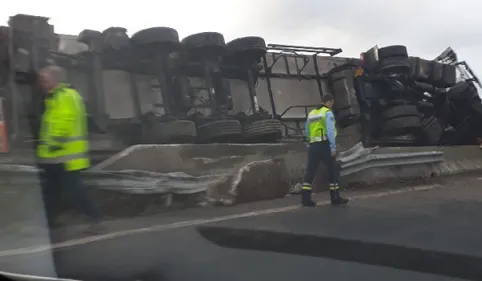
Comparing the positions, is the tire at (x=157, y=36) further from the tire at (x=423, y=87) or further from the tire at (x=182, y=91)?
the tire at (x=423, y=87)

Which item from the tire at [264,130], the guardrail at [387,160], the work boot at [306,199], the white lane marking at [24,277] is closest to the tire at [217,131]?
the tire at [264,130]

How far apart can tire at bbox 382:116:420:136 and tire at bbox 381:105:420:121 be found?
6 centimetres

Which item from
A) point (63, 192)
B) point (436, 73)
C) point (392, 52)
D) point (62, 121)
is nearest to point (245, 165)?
point (63, 192)

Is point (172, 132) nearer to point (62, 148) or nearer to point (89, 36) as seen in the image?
point (89, 36)

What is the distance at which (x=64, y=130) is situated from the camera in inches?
211

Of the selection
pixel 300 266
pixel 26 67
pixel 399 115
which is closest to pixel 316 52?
pixel 399 115

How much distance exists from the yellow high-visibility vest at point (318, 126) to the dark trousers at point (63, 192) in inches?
128

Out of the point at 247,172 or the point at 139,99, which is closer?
the point at 247,172

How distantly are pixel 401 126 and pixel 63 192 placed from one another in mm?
7910

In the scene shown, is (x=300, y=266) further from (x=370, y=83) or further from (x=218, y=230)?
(x=370, y=83)

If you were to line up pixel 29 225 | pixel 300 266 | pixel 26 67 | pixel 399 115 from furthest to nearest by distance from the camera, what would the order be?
pixel 399 115
pixel 26 67
pixel 29 225
pixel 300 266

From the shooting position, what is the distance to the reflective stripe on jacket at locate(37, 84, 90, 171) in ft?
17.6

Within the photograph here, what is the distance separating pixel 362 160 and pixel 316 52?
9.97ft

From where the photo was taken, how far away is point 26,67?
22.2 feet
